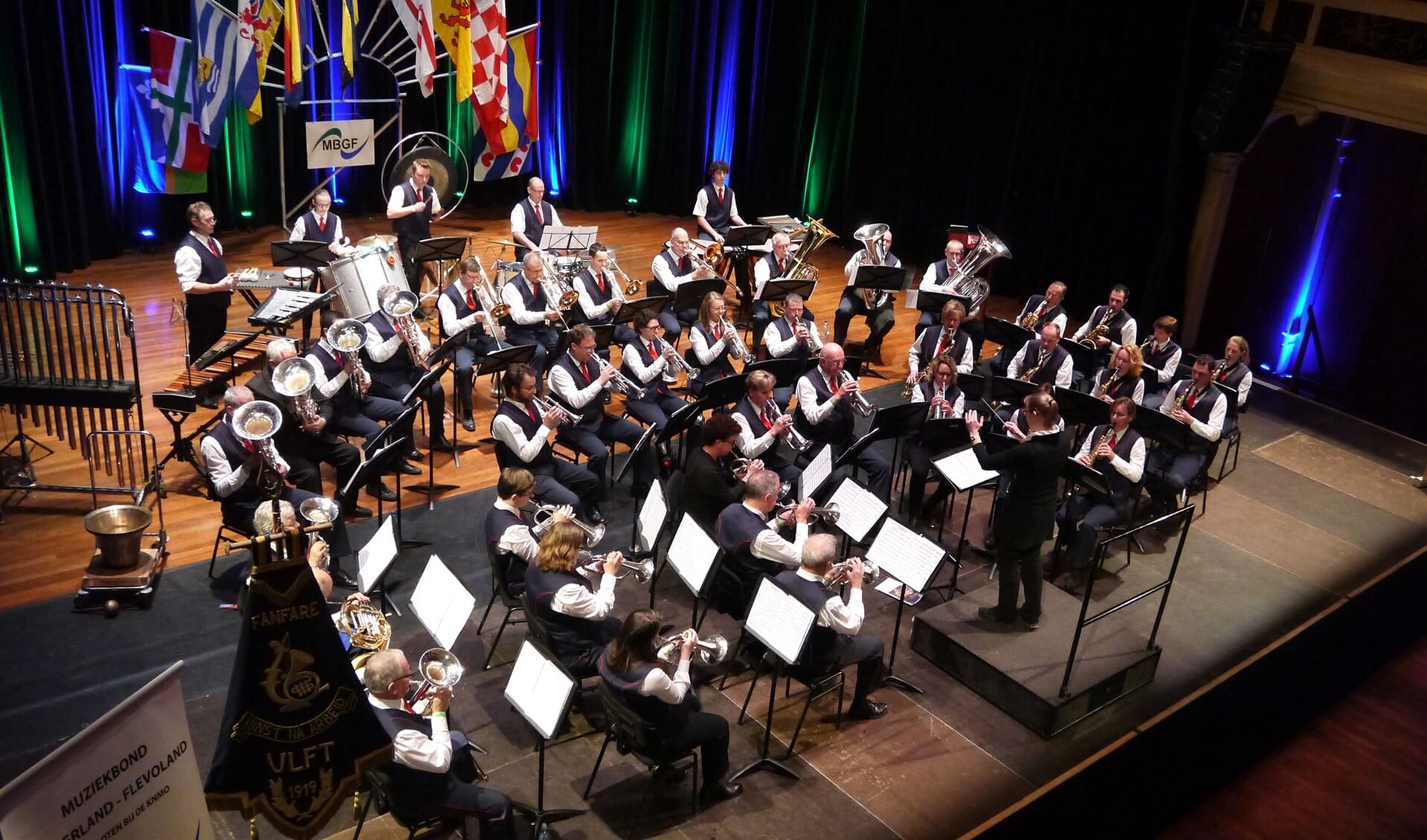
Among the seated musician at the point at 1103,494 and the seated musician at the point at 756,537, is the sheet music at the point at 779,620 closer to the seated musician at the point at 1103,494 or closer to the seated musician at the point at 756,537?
the seated musician at the point at 756,537

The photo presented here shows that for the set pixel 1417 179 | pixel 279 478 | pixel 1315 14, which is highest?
pixel 1315 14

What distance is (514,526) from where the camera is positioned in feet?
19.6

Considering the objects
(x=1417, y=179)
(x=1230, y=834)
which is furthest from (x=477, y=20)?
(x=1230, y=834)

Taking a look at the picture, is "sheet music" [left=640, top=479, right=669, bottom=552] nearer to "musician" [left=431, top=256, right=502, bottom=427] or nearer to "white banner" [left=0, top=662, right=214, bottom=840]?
"musician" [left=431, top=256, right=502, bottom=427]

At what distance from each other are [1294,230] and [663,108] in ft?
24.3

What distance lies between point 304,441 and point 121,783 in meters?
4.44

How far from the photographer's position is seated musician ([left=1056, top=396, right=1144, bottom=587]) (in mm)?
7688

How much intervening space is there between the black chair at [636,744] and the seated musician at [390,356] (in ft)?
10.8

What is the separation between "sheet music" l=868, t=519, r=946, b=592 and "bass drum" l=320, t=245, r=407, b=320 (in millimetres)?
4345

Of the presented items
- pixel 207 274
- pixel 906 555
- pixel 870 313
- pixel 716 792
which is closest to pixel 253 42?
pixel 207 274

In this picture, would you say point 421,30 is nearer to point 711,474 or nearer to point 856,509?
point 711,474

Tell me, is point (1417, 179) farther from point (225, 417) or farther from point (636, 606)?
point (225, 417)

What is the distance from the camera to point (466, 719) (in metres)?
5.89

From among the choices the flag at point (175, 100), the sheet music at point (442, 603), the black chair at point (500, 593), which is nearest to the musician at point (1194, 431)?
the black chair at point (500, 593)
